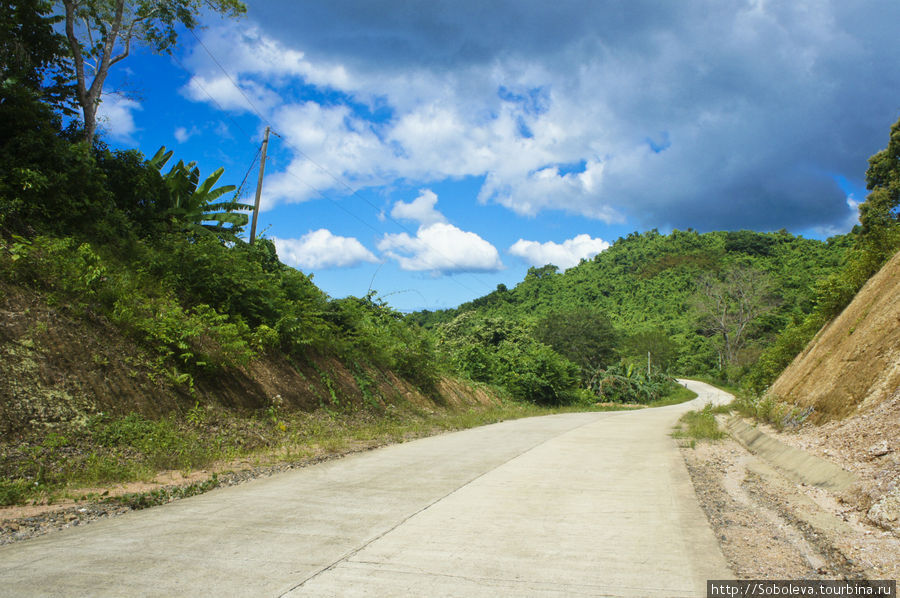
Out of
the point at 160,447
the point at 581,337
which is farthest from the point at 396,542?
the point at 581,337

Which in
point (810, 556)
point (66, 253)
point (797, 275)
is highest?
point (797, 275)

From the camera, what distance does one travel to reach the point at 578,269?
3841 inches

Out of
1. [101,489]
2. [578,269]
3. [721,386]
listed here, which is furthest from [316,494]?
[578,269]

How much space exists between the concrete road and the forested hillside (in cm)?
4500

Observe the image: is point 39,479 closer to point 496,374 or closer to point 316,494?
point 316,494

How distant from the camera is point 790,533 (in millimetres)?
5273

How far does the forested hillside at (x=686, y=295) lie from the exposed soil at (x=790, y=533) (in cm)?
4512

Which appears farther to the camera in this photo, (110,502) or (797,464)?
(797,464)

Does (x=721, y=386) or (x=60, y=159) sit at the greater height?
(x=60, y=159)

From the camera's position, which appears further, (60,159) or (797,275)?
(797,275)

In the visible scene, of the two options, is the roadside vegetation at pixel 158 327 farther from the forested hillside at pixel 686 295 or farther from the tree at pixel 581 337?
the forested hillside at pixel 686 295

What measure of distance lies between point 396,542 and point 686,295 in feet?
272

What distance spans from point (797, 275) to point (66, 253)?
8023 centimetres

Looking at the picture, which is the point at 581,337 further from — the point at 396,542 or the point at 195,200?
the point at 396,542
